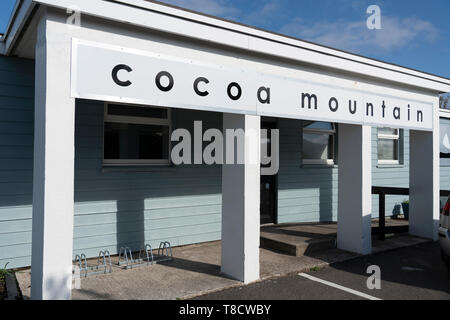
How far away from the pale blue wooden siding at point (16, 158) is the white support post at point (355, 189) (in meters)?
5.04

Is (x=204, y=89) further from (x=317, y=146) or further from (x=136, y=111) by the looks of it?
(x=317, y=146)

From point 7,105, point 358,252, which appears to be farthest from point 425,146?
point 7,105

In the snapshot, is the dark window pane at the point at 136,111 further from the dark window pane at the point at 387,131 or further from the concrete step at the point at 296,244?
the dark window pane at the point at 387,131

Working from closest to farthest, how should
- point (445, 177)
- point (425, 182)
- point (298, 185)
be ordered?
point (425, 182), point (298, 185), point (445, 177)

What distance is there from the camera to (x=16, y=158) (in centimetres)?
494

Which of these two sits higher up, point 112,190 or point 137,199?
point 112,190

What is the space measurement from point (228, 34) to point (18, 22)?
237 centimetres

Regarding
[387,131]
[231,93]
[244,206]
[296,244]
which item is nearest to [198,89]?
[231,93]

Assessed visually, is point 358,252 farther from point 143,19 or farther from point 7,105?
point 7,105

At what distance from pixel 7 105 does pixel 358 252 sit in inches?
233

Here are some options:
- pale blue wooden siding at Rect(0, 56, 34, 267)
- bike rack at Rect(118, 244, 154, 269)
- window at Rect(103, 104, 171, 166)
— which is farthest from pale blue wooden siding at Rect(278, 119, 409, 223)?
pale blue wooden siding at Rect(0, 56, 34, 267)
